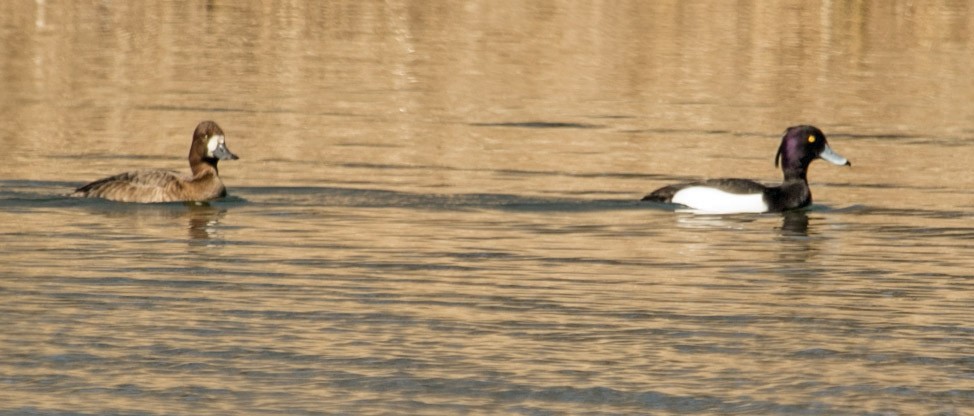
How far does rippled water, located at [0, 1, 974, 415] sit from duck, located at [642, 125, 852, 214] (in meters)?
0.20

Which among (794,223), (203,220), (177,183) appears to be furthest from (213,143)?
(794,223)

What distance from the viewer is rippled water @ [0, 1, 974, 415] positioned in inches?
459

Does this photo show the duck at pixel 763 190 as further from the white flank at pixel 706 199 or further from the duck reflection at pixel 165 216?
the duck reflection at pixel 165 216

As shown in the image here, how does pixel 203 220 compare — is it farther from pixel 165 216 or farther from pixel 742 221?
pixel 742 221

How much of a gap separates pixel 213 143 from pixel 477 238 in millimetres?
3690

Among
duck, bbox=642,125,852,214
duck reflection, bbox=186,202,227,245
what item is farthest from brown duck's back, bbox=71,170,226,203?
duck, bbox=642,125,852,214

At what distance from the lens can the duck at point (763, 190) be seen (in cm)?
2012

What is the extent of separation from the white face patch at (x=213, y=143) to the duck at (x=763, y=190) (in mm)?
4150

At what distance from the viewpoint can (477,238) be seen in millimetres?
17797

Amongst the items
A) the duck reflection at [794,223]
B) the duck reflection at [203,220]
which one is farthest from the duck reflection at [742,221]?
the duck reflection at [203,220]

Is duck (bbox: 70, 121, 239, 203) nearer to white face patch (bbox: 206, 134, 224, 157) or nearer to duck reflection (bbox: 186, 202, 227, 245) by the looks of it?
white face patch (bbox: 206, 134, 224, 157)

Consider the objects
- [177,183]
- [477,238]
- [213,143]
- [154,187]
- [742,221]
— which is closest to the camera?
[477,238]

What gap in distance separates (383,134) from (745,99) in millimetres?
7518

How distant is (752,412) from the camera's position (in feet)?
36.0
